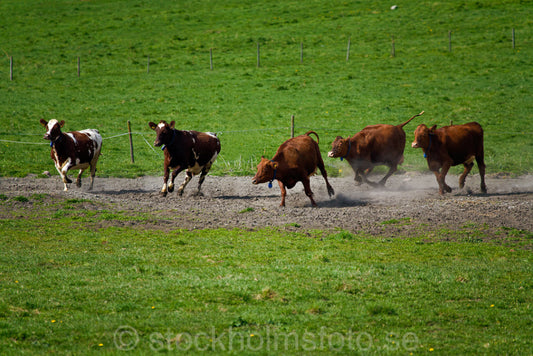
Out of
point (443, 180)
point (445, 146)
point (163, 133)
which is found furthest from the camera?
point (163, 133)

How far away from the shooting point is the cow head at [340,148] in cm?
1777

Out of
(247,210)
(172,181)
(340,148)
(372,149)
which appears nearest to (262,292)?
(247,210)

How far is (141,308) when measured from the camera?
8.21 metres

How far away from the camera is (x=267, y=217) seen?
47.0 feet

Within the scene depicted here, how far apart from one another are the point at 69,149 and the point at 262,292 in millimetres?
11449

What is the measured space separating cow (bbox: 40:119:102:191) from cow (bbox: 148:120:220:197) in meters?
2.45

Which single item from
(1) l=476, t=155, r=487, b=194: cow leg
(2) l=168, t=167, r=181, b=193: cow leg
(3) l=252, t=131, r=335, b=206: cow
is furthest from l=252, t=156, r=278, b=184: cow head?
(1) l=476, t=155, r=487, b=194: cow leg

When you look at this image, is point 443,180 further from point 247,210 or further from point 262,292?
point 262,292

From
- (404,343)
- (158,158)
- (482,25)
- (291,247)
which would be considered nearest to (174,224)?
(291,247)

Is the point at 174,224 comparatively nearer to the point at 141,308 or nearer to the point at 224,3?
the point at 141,308

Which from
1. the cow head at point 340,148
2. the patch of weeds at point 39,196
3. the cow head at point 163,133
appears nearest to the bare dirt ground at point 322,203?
the patch of weeds at point 39,196

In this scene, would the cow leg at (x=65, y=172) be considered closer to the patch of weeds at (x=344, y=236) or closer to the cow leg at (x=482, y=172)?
the patch of weeds at (x=344, y=236)

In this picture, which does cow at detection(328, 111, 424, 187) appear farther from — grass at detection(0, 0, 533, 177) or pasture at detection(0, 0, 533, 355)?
grass at detection(0, 0, 533, 177)

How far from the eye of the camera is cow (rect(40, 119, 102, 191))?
17.9m
